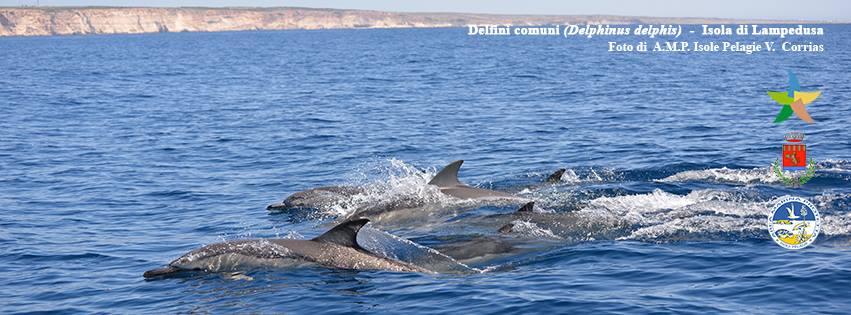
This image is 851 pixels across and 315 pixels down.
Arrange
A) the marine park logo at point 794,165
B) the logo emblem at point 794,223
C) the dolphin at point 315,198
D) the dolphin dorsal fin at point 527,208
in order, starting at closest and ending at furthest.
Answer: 1. the logo emblem at point 794,223
2. the dolphin dorsal fin at point 527,208
3. the dolphin at point 315,198
4. the marine park logo at point 794,165

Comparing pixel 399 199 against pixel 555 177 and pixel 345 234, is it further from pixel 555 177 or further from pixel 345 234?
pixel 345 234

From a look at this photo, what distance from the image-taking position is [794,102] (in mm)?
38500

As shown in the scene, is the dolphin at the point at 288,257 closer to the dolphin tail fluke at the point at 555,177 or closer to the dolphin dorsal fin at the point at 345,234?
the dolphin dorsal fin at the point at 345,234

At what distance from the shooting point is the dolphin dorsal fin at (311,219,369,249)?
13.1m

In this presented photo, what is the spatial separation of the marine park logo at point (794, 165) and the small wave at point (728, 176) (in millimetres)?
244

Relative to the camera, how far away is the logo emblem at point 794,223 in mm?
14547

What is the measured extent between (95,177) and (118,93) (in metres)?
29.5

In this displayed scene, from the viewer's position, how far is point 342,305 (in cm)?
1213

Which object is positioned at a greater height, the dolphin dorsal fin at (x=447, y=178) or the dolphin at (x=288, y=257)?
the dolphin dorsal fin at (x=447, y=178)

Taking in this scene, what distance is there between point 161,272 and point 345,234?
260 centimetres

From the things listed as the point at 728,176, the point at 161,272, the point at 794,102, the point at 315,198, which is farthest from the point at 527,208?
the point at 794,102

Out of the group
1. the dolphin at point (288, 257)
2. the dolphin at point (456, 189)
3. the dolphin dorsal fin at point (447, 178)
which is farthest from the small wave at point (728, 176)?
the dolphin at point (288, 257)

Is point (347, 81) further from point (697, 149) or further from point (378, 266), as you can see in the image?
point (378, 266)

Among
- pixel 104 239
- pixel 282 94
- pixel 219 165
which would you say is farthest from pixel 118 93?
pixel 104 239
